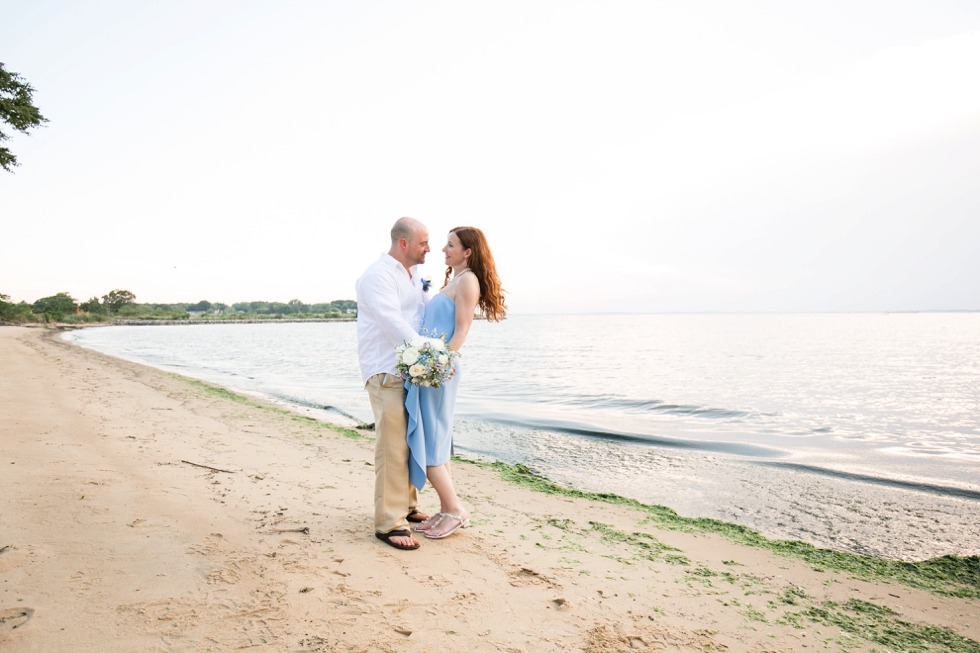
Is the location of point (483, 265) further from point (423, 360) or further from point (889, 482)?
point (889, 482)

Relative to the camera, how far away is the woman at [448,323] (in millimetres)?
4148

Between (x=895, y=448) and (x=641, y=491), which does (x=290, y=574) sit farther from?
(x=895, y=448)

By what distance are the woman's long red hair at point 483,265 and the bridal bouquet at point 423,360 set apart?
0.60m

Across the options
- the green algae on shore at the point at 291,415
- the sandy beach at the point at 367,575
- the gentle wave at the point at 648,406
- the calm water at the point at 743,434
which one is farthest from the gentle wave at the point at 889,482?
the green algae on shore at the point at 291,415

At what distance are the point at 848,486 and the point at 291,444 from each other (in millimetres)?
8450

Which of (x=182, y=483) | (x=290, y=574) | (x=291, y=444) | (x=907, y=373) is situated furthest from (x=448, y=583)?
(x=907, y=373)

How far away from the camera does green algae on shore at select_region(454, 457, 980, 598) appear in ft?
15.5

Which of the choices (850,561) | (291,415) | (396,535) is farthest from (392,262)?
(291,415)

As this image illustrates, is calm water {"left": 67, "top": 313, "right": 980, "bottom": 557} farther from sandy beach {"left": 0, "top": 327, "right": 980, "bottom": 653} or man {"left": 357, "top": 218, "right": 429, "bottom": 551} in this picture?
man {"left": 357, "top": 218, "right": 429, "bottom": 551}

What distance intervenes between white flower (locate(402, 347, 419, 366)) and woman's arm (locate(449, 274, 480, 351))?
42cm

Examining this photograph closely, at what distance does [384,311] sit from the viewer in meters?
3.91

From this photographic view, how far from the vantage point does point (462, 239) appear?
425 centimetres

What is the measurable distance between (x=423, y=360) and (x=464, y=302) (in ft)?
2.04

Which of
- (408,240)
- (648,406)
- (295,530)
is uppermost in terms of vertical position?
(408,240)
